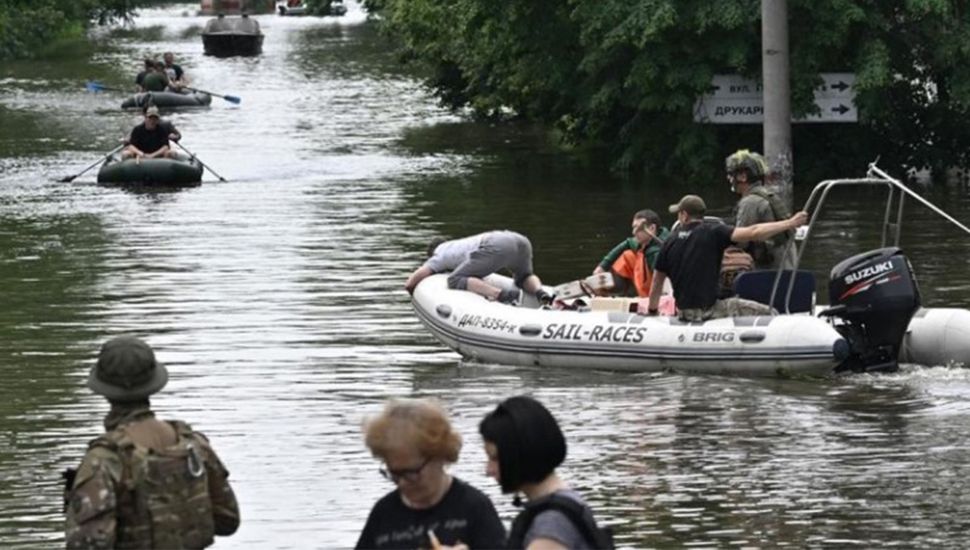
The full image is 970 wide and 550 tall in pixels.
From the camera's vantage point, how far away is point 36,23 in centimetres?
7975

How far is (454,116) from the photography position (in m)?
49.1

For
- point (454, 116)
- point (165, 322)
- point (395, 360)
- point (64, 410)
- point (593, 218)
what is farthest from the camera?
point (454, 116)

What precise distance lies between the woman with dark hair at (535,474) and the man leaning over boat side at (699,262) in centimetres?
1001

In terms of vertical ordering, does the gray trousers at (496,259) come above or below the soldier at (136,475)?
below

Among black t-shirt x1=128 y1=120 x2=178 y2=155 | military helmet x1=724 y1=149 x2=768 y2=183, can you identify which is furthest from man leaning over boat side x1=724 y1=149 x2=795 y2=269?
black t-shirt x1=128 y1=120 x2=178 y2=155

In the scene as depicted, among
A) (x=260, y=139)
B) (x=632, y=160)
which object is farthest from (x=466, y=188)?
(x=260, y=139)

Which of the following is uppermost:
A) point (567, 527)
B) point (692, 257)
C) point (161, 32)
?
point (567, 527)

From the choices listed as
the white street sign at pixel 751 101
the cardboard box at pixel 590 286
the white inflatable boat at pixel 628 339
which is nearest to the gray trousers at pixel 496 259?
the white inflatable boat at pixel 628 339

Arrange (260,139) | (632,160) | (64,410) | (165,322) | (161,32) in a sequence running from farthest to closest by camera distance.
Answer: (161,32), (260,139), (632,160), (165,322), (64,410)

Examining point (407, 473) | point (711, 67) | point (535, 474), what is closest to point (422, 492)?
point (407, 473)

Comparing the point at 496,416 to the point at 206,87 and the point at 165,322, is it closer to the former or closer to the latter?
the point at 165,322

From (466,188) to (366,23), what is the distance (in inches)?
2858

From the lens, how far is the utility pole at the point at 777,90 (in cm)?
2845

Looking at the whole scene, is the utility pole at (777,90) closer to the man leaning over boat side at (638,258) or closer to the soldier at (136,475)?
the man leaning over boat side at (638,258)
